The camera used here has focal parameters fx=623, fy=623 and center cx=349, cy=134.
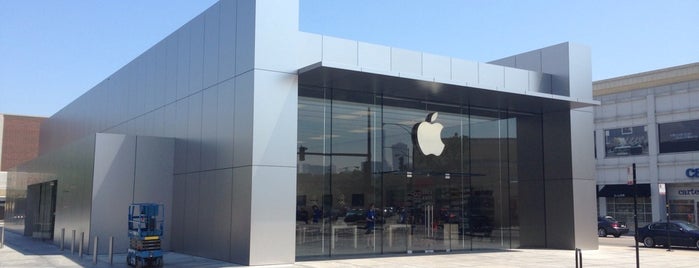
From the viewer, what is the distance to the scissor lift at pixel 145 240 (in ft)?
59.0

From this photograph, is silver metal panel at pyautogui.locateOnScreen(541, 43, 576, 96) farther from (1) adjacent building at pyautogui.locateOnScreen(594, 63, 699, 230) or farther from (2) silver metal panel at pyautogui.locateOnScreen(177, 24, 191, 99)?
(1) adjacent building at pyautogui.locateOnScreen(594, 63, 699, 230)

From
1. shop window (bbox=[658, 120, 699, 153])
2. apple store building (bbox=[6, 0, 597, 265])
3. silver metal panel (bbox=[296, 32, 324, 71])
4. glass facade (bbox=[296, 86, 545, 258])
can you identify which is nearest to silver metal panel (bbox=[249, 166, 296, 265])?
apple store building (bbox=[6, 0, 597, 265])

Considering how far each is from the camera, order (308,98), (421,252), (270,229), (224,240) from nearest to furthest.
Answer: (270,229) < (224,240) < (308,98) < (421,252)

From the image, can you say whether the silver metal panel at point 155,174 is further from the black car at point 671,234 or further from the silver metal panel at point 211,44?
the black car at point 671,234

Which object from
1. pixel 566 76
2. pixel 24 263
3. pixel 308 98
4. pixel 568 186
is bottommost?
pixel 24 263

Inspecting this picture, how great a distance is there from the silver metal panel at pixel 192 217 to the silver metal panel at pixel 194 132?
42cm

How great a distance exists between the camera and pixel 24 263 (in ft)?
63.6

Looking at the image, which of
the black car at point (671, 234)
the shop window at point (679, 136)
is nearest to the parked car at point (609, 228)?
the shop window at point (679, 136)

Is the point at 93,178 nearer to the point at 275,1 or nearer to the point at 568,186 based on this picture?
the point at 275,1

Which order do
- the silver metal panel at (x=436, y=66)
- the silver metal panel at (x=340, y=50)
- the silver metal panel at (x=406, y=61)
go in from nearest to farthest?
1. the silver metal panel at (x=340, y=50)
2. the silver metal panel at (x=406, y=61)
3. the silver metal panel at (x=436, y=66)

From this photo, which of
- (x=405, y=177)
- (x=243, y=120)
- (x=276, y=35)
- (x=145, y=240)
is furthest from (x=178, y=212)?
(x=405, y=177)

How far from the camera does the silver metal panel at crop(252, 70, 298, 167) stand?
18.4m

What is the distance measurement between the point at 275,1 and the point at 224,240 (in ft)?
24.8

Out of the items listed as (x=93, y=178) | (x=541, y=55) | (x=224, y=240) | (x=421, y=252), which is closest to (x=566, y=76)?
(x=541, y=55)
